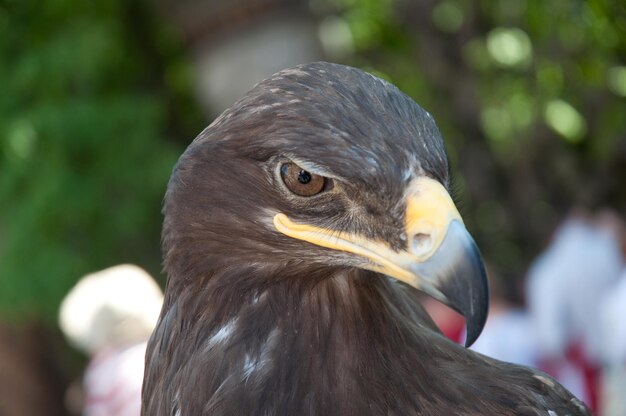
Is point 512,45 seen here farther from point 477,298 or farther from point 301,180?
point 477,298

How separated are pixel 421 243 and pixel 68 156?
5479mm

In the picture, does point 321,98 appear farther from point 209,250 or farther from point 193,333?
point 193,333

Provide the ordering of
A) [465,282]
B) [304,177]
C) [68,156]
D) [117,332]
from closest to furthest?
[465,282], [304,177], [117,332], [68,156]

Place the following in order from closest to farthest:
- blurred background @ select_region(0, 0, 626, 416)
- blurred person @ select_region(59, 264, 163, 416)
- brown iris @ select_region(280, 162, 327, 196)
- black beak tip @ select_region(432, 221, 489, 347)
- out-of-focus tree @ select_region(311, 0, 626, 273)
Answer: black beak tip @ select_region(432, 221, 489, 347)
brown iris @ select_region(280, 162, 327, 196)
blurred person @ select_region(59, 264, 163, 416)
blurred background @ select_region(0, 0, 626, 416)
out-of-focus tree @ select_region(311, 0, 626, 273)

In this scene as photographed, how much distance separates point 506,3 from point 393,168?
5.36m

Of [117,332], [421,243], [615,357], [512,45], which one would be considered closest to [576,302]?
[615,357]

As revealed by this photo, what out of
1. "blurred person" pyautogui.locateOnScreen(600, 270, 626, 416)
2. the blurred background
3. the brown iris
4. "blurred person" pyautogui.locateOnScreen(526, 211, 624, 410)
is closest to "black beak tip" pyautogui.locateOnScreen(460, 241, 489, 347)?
the brown iris

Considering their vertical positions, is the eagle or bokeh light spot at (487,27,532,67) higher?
the eagle

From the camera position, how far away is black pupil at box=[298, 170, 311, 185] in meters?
2.12

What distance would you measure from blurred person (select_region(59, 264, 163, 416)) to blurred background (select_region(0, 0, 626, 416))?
5.62 feet

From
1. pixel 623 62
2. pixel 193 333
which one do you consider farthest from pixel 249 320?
pixel 623 62

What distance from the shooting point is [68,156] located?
7.14 m

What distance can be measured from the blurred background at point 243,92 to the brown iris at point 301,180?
13.2 feet

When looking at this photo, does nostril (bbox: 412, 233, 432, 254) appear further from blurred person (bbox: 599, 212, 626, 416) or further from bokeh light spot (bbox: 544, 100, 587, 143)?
bokeh light spot (bbox: 544, 100, 587, 143)
